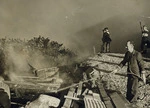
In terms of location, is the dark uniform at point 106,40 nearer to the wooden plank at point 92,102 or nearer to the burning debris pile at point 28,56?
the burning debris pile at point 28,56

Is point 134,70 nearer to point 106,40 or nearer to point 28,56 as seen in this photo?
point 28,56

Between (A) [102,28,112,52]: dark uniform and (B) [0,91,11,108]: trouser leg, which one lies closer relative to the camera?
(B) [0,91,11,108]: trouser leg

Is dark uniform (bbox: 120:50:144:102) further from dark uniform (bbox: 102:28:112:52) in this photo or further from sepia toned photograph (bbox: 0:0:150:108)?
dark uniform (bbox: 102:28:112:52)

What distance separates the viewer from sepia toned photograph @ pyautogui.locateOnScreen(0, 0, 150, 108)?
752 centimetres

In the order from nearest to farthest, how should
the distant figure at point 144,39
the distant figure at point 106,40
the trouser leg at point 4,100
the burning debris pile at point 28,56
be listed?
the trouser leg at point 4,100, the burning debris pile at point 28,56, the distant figure at point 144,39, the distant figure at point 106,40

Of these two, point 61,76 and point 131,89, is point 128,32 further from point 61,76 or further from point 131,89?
point 131,89

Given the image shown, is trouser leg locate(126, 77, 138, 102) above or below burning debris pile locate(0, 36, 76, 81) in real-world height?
below

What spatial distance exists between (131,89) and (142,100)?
0.66 metres

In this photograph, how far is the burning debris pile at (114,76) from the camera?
330 inches

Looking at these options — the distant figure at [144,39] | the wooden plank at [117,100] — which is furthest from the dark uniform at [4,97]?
the distant figure at [144,39]

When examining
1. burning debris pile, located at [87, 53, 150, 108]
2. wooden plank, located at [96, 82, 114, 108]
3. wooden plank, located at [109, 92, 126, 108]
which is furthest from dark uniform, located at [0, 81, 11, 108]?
burning debris pile, located at [87, 53, 150, 108]

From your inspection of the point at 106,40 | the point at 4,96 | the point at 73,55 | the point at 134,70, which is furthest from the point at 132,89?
the point at 106,40

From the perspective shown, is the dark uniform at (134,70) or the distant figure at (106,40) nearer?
the dark uniform at (134,70)

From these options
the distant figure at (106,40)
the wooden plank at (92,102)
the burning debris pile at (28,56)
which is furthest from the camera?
the distant figure at (106,40)
